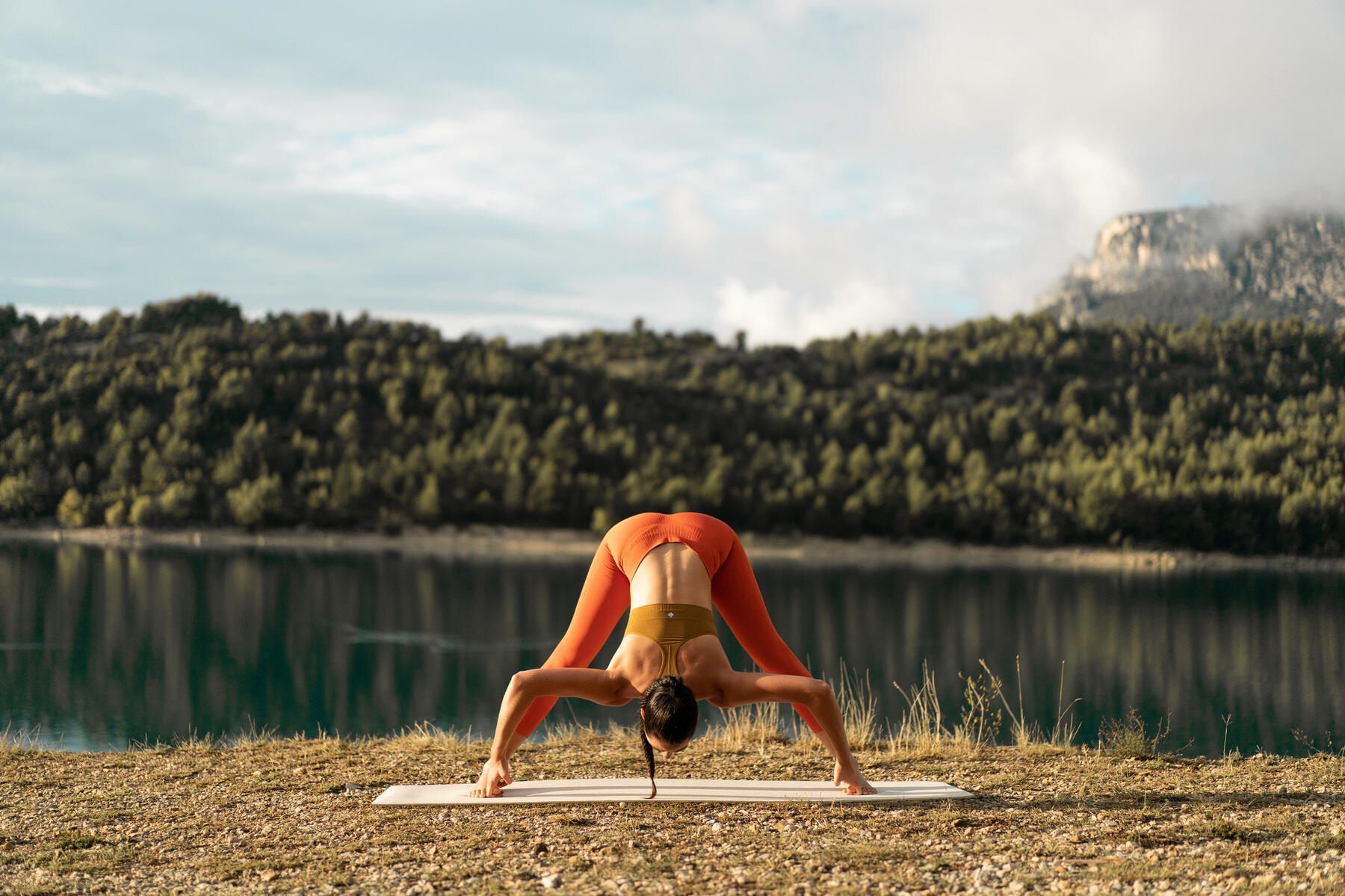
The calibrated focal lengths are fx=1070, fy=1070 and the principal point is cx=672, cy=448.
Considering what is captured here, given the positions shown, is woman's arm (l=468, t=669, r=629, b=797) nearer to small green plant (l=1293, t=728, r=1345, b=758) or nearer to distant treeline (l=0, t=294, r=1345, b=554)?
small green plant (l=1293, t=728, r=1345, b=758)

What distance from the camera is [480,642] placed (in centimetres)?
3241

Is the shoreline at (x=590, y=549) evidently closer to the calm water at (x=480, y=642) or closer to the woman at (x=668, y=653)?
the calm water at (x=480, y=642)

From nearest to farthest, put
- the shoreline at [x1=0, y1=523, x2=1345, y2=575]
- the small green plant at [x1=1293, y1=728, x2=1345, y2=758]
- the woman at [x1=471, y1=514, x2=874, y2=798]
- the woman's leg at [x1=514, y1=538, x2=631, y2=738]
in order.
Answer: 1. the woman at [x1=471, y1=514, x2=874, y2=798]
2. the woman's leg at [x1=514, y1=538, x2=631, y2=738]
3. the small green plant at [x1=1293, y1=728, x2=1345, y2=758]
4. the shoreline at [x1=0, y1=523, x2=1345, y2=575]

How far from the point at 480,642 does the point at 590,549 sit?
28.4m

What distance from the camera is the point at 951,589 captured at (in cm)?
4791

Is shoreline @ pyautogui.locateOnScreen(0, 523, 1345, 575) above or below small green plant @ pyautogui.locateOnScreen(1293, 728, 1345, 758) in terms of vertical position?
below

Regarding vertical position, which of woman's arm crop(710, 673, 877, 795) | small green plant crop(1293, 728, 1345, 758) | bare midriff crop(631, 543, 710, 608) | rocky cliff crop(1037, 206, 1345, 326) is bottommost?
small green plant crop(1293, 728, 1345, 758)

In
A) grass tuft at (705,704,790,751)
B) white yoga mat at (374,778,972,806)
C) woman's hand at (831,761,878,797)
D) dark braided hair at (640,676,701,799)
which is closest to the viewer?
dark braided hair at (640,676,701,799)

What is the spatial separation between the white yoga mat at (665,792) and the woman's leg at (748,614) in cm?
35

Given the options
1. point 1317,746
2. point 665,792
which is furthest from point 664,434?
point 665,792

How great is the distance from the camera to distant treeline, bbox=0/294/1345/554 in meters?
60.9

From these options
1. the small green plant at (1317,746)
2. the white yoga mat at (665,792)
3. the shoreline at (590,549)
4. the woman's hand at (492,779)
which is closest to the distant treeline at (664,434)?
the shoreline at (590,549)

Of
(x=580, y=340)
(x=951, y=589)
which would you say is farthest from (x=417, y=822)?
(x=580, y=340)

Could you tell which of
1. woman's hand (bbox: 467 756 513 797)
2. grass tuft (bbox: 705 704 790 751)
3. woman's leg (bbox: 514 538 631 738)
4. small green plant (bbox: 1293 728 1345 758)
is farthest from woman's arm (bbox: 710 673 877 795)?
small green plant (bbox: 1293 728 1345 758)
